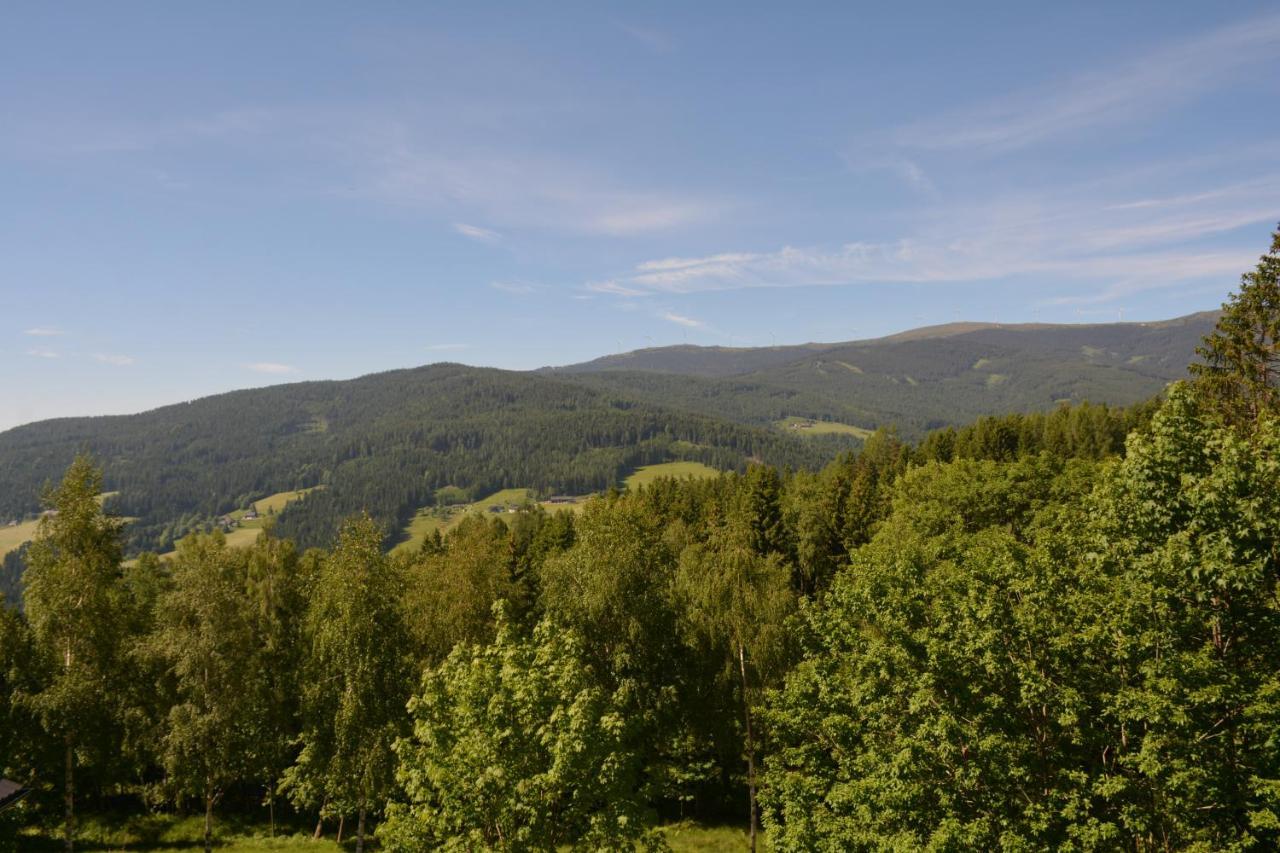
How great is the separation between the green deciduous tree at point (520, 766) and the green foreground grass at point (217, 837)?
72.9 ft

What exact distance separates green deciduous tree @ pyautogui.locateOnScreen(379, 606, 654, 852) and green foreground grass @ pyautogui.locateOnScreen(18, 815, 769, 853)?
72.9 ft

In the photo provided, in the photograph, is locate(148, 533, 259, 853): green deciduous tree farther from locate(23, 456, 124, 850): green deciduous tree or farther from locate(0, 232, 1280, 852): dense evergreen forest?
locate(23, 456, 124, 850): green deciduous tree

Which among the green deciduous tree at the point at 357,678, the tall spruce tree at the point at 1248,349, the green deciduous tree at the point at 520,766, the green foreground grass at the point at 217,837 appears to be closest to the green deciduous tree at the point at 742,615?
the green foreground grass at the point at 217,837

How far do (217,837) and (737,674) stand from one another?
32106 mm

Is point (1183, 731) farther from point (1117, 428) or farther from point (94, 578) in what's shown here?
point (1117, 428)

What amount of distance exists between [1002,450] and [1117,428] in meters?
17.8

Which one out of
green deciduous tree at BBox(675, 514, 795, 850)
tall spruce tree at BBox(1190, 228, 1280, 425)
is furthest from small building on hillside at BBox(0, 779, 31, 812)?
tall spruce tree at BBox(1190, 228, 1280, 425)

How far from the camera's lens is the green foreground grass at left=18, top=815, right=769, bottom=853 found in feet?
120

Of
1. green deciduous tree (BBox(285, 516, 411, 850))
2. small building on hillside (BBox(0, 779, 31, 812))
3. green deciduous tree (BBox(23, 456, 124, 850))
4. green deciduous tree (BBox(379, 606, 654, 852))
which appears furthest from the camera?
green deciduous tree (BBox(23, 456, 124, 850))

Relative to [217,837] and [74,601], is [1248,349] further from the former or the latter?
[217,837]

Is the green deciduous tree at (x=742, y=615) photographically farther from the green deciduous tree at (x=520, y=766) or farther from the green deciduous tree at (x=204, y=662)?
the green deciduous tree at (x=204, y=662)

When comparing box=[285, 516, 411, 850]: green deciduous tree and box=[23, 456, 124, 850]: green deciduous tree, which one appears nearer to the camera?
box=[285, 516, 411, 850]: green deciduous tree

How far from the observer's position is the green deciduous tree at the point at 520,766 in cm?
1627

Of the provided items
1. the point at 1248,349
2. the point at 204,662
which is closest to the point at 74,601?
the point at 204,662
